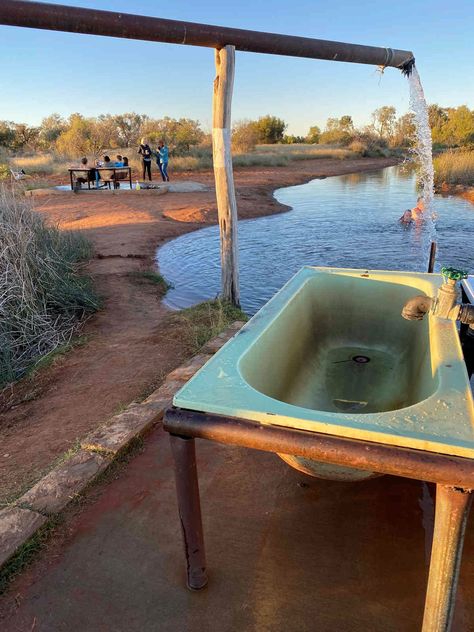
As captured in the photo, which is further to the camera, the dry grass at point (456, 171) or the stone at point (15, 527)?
the dry grass at point (456, 171)

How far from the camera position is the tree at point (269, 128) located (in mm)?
43656

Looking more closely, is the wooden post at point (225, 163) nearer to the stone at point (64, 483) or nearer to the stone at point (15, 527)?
the stone at point (64, 483)

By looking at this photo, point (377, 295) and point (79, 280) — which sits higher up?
point (377, 295)

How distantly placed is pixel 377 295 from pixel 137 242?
6.67 m

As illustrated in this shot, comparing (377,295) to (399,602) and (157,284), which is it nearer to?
(399,602)

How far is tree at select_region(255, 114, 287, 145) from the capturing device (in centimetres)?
4366

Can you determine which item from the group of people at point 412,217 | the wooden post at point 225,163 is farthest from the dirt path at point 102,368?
the group of people at point 412,217

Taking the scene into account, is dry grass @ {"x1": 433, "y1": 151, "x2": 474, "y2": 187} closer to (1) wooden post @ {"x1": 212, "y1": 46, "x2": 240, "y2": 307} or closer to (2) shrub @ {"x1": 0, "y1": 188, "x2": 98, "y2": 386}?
(1) wooden post @ {"x1": 212, "y1": 46, "x2": 240, "y2": 307}

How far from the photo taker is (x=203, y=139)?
3247 cm

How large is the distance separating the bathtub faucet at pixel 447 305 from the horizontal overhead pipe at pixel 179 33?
9.68ft

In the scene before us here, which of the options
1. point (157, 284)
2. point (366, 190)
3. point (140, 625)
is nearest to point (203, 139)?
point (366, 190)

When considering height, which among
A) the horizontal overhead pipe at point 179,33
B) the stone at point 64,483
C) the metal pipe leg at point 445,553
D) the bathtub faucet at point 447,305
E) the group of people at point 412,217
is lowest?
the group of people at point 412,217

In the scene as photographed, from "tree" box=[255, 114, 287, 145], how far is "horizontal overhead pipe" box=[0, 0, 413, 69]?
136ft

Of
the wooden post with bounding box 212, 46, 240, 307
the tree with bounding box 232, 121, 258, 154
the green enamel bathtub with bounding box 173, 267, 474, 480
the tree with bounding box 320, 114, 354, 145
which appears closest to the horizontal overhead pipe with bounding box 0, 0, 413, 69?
the wooden post with bounding box 212, 46, 240, 307
